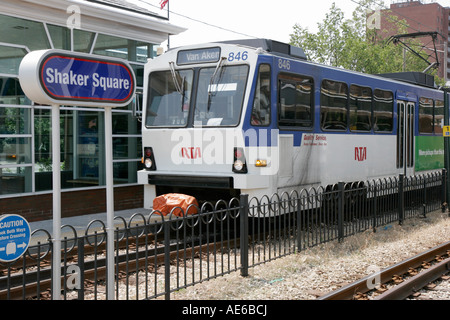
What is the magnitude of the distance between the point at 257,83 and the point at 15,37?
221 inches

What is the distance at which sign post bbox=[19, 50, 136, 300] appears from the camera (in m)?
4.30

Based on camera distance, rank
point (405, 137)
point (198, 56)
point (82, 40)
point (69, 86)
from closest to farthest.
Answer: point (69, 86)
point (198, 56)
point (82, 40)
point (405, 137)

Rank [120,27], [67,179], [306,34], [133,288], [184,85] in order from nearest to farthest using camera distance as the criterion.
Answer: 1. [133,288]
2. [184,85]
3. [67,179]
4. [120,27]
5. [306,34]

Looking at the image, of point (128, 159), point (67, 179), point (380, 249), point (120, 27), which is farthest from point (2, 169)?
point (380, 249)

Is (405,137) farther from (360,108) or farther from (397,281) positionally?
(397,281)

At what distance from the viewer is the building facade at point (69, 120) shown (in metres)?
11.7

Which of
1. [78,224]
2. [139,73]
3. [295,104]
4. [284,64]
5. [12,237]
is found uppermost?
[139,73]

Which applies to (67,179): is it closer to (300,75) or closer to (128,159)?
(128,159)

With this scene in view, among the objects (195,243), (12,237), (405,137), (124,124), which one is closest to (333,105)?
(195,243)

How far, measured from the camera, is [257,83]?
947 cm

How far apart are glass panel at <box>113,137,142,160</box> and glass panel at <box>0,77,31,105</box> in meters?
2.99

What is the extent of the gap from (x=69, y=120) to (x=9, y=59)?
2071mm

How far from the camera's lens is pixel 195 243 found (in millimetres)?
10234

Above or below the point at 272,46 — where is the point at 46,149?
below
